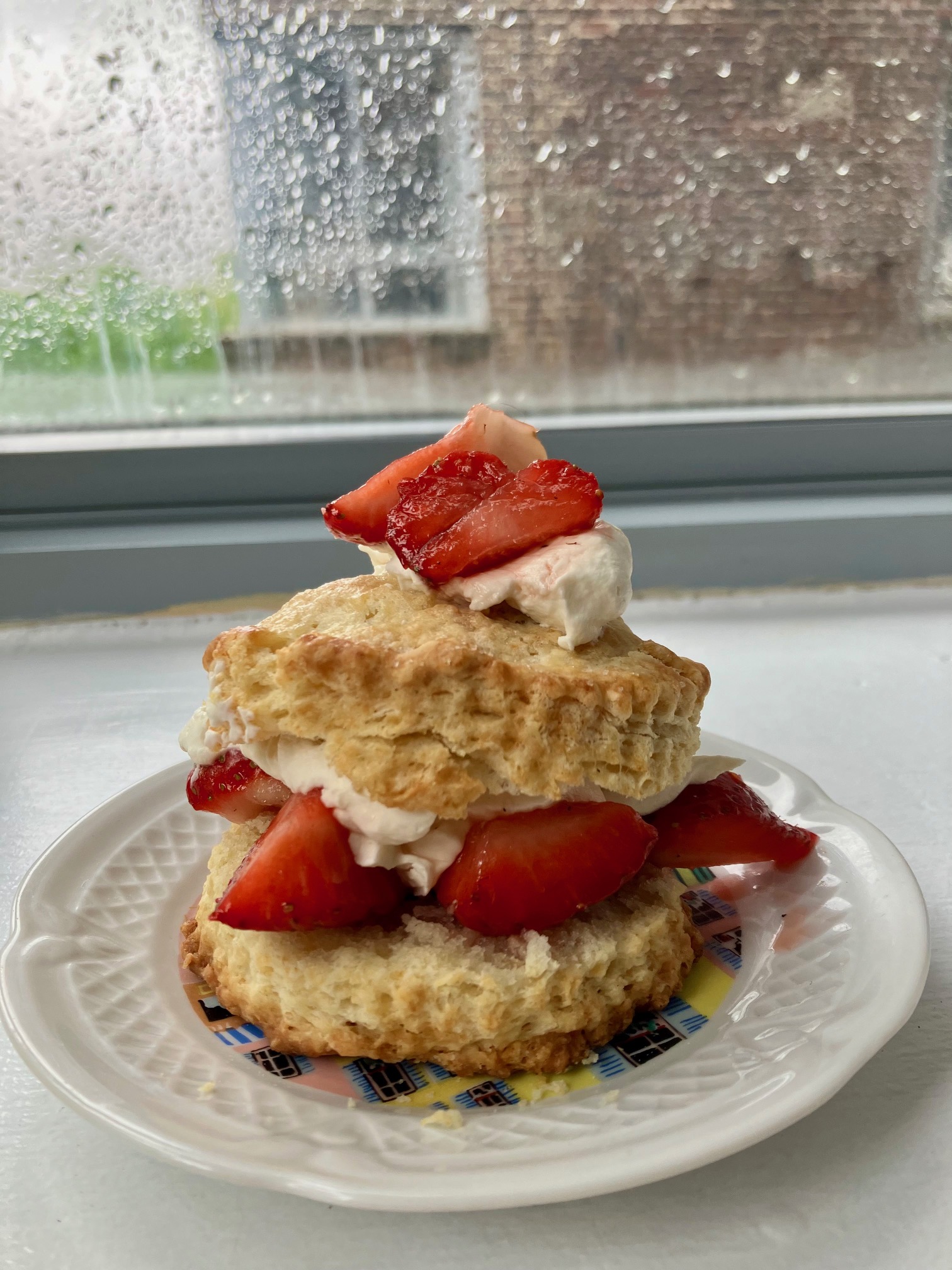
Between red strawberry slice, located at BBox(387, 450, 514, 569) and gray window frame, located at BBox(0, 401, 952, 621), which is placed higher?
red strawberry slice, located at BBox(387, 450, 514, 569)

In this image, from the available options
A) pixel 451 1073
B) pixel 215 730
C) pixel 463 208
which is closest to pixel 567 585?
pixel 215 730

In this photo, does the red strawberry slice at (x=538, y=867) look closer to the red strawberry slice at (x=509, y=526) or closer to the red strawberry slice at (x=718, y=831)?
the red strawberry slice at (x=718, y=831)

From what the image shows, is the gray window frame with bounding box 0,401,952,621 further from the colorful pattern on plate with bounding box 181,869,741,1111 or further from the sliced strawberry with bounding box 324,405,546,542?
the colorful pattern on plate with bounding box 181,869,741,1111

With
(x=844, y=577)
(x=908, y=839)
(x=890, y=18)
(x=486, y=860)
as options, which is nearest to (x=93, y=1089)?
(x=486, y=860)

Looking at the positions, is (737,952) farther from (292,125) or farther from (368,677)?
(292,125)

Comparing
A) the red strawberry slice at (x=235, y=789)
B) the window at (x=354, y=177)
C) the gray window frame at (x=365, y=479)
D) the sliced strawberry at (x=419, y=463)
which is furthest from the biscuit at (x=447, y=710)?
the window at (x=354, y=177)

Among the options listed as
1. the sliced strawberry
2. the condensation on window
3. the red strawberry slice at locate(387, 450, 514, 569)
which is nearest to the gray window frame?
the condensation on window

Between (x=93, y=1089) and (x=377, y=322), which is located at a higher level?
(x=377, y=322)
